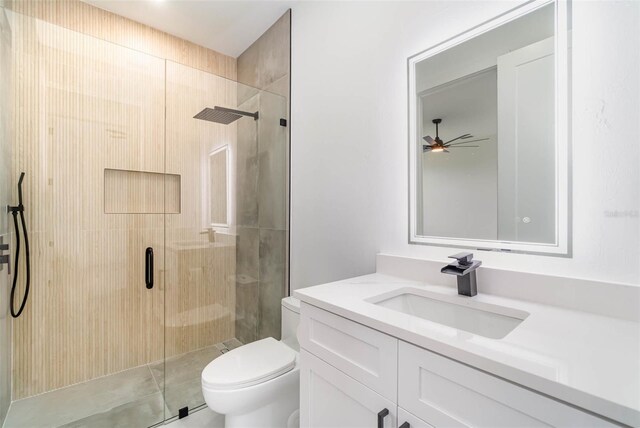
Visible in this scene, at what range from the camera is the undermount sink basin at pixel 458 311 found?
0.92 m

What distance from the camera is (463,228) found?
1.20 metres

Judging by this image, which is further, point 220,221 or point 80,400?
point 220,221

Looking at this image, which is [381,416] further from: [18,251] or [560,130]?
[18,251]

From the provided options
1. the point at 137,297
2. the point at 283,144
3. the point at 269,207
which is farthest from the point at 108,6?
the point at 137,297

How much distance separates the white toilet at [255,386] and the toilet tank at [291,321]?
68 mm

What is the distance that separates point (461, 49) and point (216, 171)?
1.62m

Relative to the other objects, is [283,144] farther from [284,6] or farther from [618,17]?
[618,17]

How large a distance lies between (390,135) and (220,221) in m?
1.34

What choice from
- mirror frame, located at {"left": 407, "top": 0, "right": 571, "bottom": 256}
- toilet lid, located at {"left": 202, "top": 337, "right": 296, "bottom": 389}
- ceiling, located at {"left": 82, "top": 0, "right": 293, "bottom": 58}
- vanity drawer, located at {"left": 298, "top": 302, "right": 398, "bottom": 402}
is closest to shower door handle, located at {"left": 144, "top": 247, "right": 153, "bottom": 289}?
toilet lid, located at {"left": 202, "top": 337, "right": 296, "bottom": 389}

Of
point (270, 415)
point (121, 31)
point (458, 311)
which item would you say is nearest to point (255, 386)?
point (270, 415)

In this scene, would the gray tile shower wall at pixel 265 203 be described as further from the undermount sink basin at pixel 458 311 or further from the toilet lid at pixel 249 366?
the undermount sink basin at pixel 458 311

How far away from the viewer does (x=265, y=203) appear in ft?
7.19

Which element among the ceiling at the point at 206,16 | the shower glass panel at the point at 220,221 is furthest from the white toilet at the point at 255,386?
the ceiling at the point at 206,16

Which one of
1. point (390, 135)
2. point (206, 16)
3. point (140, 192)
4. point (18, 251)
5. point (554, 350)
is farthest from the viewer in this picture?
point (206, 16)
